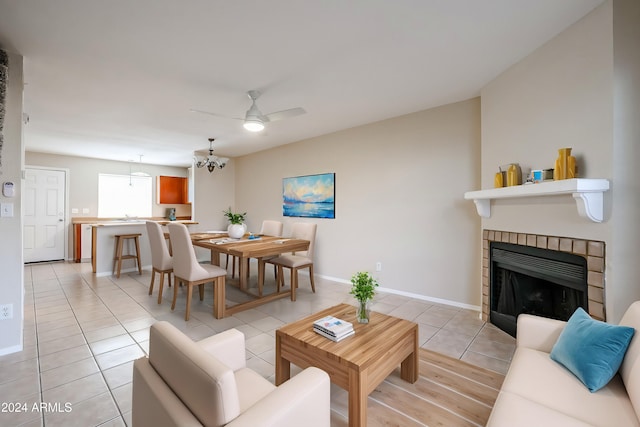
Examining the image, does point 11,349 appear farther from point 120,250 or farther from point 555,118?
point 555,118

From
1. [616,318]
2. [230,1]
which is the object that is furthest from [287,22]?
[616,318]

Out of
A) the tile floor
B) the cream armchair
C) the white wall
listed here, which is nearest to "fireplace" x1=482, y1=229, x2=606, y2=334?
the tile floor

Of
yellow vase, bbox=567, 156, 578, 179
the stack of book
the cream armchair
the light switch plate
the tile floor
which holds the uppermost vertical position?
yellow vase, bbox=567, 156, 578, 179

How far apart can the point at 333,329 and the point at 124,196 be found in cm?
746

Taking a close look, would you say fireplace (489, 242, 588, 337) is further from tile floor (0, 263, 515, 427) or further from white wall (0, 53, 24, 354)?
white wall (0, 53, 24, 354)

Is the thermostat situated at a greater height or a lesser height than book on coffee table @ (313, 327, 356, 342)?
greater

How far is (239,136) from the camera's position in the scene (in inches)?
192

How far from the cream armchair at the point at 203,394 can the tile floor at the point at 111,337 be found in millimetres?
874

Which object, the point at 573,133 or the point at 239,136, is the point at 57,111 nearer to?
the point at 239,136

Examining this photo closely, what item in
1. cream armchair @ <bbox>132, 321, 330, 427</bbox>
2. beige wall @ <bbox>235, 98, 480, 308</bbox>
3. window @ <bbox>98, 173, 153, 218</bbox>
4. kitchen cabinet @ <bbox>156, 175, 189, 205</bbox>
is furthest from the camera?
kitchen cabinet @ <bbox>156, 175, 189, 205</bbox>

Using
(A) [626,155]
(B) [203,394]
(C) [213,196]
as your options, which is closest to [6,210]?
(B) [203,394]

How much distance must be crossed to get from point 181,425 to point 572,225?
2.60 meters

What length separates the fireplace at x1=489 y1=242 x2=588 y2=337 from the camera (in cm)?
216

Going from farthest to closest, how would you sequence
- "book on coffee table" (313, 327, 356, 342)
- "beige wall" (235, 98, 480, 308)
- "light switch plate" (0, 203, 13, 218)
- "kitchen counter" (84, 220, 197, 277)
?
"kitchen counter" (84, 220, 197, 277)
"beige wall" (235, 98, 480, 308)
"light switch plate" (0, 203, 13, 218)
"book on coffee table" (313, 327, 356, 342)
